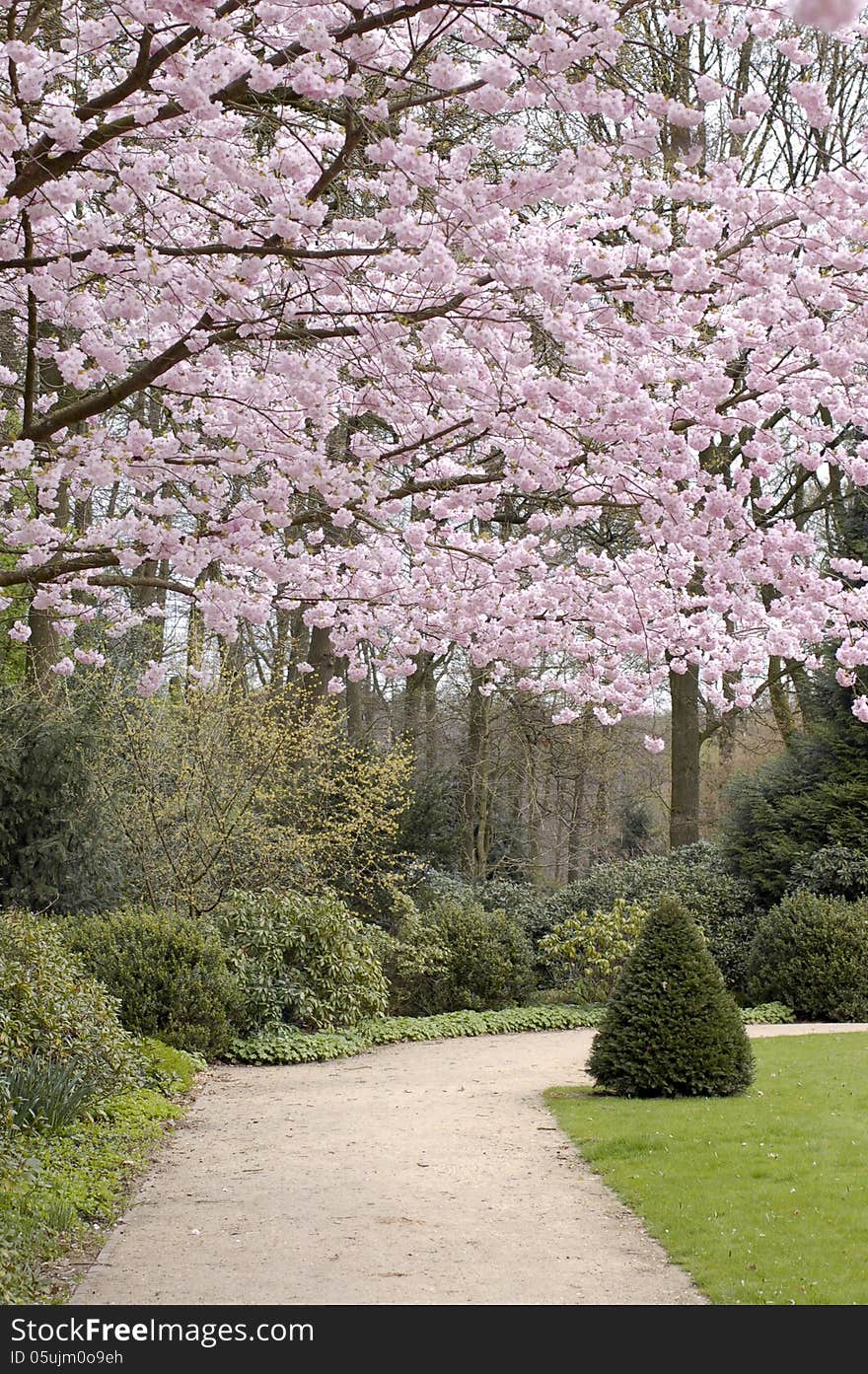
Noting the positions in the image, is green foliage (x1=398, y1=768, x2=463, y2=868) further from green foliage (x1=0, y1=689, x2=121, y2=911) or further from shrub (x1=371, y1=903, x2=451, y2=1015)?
green foliage (x1=0, y1=689, x2=121, y2=911)

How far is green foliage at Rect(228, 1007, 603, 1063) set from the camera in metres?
10.9

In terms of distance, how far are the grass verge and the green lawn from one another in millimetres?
2448

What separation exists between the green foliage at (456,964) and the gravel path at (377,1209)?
383 cm

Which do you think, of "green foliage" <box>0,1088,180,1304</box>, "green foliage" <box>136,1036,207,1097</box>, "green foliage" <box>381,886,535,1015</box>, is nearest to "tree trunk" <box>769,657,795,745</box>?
"green foliage" <box>381,886,535,1015</box>

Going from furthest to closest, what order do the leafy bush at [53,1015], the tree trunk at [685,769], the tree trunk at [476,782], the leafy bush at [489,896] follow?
the tree trunk at [476,782]
the tree trunk at [685,769]
the leafy bush at [489,896]
the leafy bush at [53,1015]

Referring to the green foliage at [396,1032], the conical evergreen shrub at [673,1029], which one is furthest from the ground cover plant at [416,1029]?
the conical evergreen shrub at [673,1029]

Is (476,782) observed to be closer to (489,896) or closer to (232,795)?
(489,896)

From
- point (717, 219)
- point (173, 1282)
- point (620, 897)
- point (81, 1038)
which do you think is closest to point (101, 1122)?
point (81, 1038)

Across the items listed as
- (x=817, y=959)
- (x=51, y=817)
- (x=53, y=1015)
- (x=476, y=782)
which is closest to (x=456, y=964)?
(x=817, y=959)

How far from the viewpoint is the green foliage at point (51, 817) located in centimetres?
1205

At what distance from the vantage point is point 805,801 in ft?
51.0

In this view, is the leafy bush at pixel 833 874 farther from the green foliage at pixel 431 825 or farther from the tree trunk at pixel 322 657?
the tree trunk at pixel 322 657

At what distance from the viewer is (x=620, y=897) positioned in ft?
49.0

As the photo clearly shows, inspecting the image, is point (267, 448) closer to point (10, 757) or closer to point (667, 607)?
point (667, 607)
